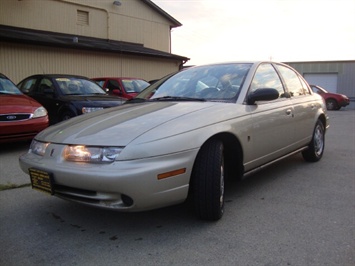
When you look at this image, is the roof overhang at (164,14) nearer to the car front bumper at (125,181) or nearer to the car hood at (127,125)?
the car hood at (127,125)

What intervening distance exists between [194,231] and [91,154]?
104 cm

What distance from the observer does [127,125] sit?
3000 mm

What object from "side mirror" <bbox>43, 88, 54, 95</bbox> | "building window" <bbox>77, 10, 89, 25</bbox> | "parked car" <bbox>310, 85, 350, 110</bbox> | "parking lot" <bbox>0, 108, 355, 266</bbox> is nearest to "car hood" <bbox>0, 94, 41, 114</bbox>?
"side mirror" <bbox>43, 88, 54, 95</bbox>

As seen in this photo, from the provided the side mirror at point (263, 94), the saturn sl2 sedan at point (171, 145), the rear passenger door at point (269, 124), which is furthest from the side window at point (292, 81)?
the side mirror at point (263, 94)

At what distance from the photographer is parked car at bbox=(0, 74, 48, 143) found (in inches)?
237

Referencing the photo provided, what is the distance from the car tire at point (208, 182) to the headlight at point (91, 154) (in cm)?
70

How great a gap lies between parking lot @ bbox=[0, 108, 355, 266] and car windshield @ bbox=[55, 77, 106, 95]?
163 inches

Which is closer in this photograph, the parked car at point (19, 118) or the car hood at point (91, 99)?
the parked car at point (19, 118)

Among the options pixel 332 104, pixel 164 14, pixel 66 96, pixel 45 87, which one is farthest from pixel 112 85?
pixel 332 104

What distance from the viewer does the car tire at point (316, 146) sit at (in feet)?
17.6

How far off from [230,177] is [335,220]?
1033mm

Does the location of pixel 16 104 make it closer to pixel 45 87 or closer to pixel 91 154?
pixel 45 87

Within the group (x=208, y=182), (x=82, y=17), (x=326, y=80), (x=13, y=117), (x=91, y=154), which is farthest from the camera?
(x=326, y=80)

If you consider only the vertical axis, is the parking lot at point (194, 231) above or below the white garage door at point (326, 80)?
below
